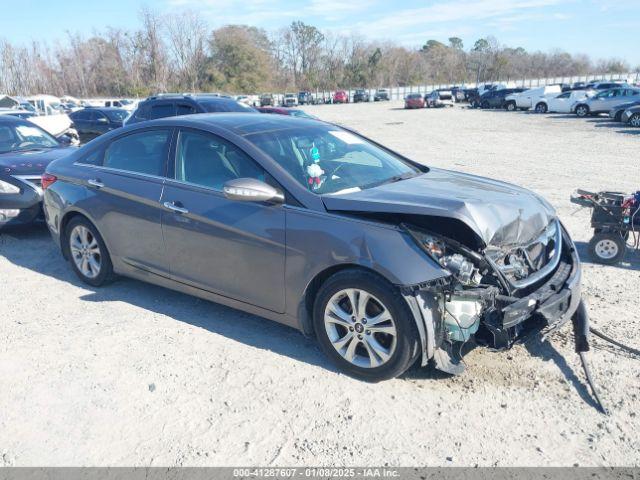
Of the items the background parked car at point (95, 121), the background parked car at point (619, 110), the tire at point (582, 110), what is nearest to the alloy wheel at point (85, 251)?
the background parked car at point (95, 121)

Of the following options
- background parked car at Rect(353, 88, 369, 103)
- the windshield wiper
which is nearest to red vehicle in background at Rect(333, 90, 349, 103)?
background parked car at Rect(353, 88, 369, 103)

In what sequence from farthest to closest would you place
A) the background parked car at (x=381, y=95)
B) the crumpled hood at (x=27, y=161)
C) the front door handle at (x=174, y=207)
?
the background parked car at (x=381, y=95) → the crumpled hood at (x=27, y=161) → the front door handle at (x=174, y=207)

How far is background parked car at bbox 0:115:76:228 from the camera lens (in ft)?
23.1

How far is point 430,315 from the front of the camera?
132 inches

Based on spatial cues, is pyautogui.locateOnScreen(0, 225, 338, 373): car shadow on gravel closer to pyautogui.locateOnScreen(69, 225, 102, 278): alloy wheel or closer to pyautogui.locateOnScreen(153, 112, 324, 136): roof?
pyautogui.locateOnScreen(69, 225, 102, 278): alloy wheel

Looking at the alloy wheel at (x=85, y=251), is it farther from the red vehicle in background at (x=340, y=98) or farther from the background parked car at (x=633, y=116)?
the red vehicle in background at (x=340, y=98)

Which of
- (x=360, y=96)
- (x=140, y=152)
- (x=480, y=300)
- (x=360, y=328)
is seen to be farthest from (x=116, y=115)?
(x=360, y=96)

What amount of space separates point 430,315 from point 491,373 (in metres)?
0.74

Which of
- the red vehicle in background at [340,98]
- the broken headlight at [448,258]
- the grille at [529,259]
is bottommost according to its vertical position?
the red vehicle in background at [340,98]

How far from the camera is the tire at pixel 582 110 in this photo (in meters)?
30.3

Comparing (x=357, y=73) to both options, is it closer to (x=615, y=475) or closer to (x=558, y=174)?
(x=558, y=174)

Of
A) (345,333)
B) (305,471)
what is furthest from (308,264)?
(305,471)

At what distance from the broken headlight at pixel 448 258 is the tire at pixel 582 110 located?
1221 inches

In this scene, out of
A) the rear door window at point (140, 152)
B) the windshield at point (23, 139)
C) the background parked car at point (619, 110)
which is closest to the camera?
the rear door window at point (140, 152)
